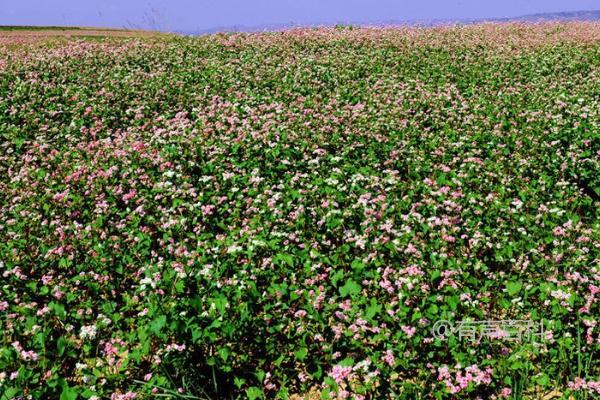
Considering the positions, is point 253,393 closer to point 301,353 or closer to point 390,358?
point 301,353

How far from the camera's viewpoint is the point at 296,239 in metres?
6.95

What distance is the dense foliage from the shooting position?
16.1 feet

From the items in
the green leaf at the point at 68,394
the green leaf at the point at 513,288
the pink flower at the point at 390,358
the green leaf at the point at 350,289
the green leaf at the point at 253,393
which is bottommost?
the green leaf at the point at 253,393

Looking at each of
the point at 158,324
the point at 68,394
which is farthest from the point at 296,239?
the point at 68,394

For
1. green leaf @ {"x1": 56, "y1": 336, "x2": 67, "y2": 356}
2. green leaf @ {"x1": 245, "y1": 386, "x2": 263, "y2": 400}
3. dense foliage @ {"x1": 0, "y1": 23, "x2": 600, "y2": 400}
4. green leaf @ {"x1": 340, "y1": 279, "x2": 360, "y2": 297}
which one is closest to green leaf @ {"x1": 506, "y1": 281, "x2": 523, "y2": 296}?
dense foliage @ {"x1": 0, "y1": 23, "x2": 600, "y2": 400}

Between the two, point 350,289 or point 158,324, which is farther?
point 350,289

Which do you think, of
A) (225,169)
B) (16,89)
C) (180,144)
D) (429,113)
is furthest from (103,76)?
(429,113)

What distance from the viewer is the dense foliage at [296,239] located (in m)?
4.92

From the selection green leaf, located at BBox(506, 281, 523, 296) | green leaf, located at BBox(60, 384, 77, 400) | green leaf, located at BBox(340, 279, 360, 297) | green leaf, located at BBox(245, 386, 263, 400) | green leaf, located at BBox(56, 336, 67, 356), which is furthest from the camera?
green leaf, located at BBox(340, 279, 360, 297)

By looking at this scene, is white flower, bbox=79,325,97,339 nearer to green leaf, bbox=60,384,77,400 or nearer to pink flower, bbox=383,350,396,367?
green leaf, bbox=60,384,77,400

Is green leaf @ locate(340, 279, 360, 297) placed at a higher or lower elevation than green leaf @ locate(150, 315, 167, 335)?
lower

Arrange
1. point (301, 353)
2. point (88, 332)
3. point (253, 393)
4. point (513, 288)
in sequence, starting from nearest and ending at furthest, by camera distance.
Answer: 1. point (253, 393)
2. point (301, 353)
3. point (88, 332)
4. point (513, 288)

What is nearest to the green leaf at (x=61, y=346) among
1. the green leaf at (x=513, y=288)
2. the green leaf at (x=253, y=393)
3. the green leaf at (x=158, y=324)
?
the green leaf at (x=158, y=324)

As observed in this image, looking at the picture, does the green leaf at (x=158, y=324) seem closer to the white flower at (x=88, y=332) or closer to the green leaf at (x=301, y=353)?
the white flower at (x=88, y=332)
